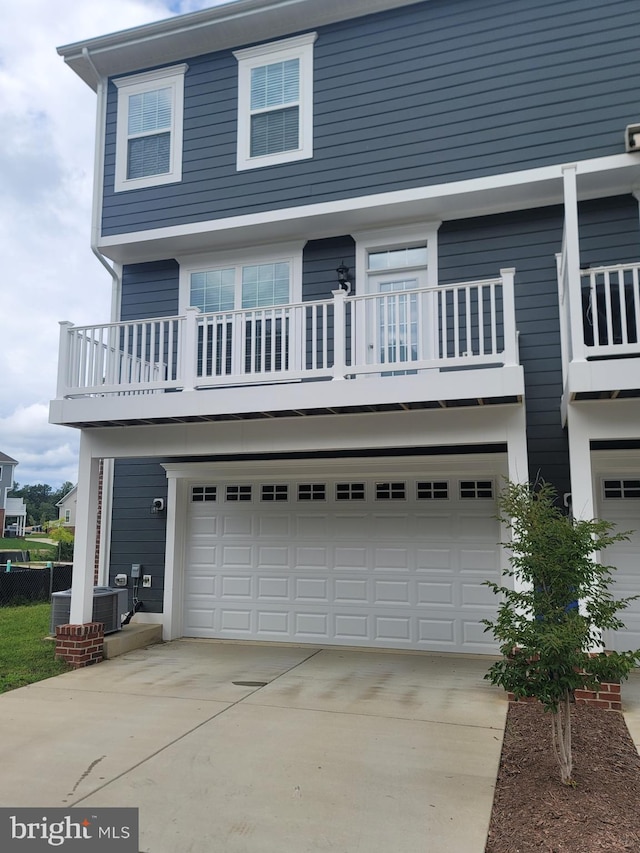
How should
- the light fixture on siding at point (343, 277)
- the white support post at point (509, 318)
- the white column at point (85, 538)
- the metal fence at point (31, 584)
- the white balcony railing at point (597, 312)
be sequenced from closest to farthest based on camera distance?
the white balcony railing at point (597, 312) < the white support post at point (509, 318) < the white column at point (85, 538) < the light fixture on siding at point (343, 277) < the metal fence at point (31, 584)

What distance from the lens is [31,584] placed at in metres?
13.2

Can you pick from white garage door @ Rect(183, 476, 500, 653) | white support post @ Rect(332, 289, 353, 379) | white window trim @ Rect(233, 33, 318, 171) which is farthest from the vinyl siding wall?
white support post @ Rect(332, 289, 353, 379)

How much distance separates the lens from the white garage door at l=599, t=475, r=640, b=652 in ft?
23.8

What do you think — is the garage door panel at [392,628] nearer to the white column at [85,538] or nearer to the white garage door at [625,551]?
the white garage door at [625,551]

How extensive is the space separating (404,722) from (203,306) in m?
6.19

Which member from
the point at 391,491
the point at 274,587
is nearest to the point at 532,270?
the point at 391,491

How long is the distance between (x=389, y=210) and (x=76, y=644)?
21.1ft

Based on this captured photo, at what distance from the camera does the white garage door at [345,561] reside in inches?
316

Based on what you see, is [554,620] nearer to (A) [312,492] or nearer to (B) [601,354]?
(B) [601,354]

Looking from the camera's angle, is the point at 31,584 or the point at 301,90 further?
the point at 31,584

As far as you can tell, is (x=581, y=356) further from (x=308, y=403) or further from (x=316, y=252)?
(x=316, y=252)

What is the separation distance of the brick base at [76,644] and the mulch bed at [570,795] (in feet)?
15.7

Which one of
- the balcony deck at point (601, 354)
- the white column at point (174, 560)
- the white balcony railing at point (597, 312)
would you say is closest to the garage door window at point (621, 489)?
the white balcony railing at point (597, 312)

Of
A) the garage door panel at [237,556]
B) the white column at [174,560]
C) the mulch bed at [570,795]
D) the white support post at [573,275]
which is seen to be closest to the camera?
the mulch bed at [570,795]
